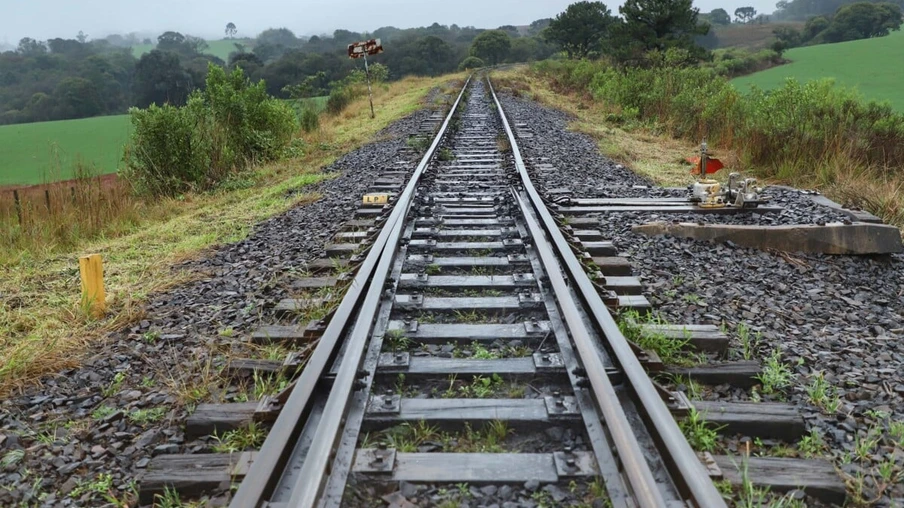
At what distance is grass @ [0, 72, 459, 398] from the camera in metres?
3.41

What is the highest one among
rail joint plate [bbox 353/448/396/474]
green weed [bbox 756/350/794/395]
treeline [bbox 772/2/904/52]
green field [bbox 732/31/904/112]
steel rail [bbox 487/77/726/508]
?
treeline [bbox 772/2/904/52]

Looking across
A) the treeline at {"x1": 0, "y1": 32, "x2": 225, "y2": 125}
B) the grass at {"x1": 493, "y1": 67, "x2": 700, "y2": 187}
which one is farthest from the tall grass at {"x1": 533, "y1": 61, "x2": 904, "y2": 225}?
the treeline at {"x1": 0, "y1": 32, "x2": 225, "y2": 125}

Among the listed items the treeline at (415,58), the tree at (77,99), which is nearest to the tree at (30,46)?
the treeline at (415,58)

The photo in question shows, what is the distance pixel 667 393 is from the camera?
246 cm

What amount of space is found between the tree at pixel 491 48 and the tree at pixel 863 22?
103 feet

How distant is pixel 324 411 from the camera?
7.63ft

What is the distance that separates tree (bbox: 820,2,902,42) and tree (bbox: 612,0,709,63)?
108 ft

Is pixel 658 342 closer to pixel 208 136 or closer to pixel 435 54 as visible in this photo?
pixel 208 136

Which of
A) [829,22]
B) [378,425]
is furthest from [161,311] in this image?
[829,22]

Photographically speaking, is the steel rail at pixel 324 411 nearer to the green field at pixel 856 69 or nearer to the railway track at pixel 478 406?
the railway track at pixel 478 406

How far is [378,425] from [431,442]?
0.22 meters

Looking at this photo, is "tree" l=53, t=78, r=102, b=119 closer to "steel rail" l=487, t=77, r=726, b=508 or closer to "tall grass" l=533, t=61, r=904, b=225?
"tall grass" l=533, t=61, r=904, b=225

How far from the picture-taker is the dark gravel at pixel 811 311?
2428 millimetres

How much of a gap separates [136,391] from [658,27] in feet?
113
